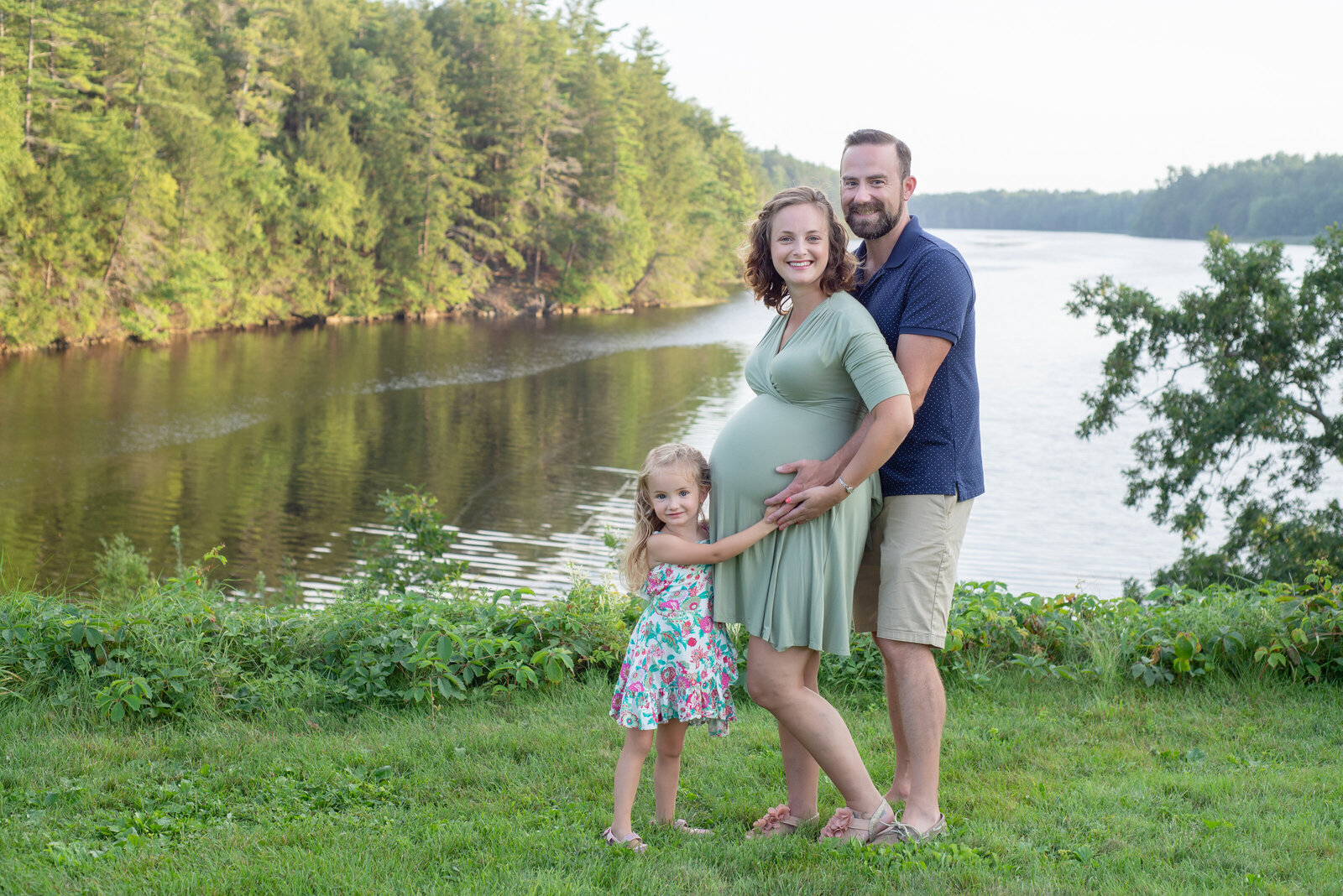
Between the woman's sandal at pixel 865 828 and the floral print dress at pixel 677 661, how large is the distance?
0.41m

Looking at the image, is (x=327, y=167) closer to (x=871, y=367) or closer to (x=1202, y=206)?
(x=871, y=367)

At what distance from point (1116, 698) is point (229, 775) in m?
3.30

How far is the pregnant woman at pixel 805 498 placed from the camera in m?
3.01

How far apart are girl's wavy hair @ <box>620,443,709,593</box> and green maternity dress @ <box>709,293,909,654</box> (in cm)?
9

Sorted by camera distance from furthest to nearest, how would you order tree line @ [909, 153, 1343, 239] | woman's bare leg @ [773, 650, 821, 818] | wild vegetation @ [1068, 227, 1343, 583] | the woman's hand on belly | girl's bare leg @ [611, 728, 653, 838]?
1. tree line @ [909, 153, 1343, 239]
2. wild vegetation @ [1068, 227, 1343, 583]
3. woman's bare leg @ [773, 650, 821, 818]
4. girl's bare leg @ [611, 728, 653, 838]
5. the woman's hand on belly

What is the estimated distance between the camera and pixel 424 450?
80.0 ft

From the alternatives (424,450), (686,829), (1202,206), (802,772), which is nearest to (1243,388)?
(802,772)

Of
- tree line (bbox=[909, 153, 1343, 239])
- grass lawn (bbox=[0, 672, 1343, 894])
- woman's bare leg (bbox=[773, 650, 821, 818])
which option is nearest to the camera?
grass lawn (bbox=[0, 672, 1343, 894])

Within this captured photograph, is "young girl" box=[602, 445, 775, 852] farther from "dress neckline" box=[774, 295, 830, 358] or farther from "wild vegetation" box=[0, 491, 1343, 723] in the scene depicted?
"wild vegetation" box=[0, 491, 1343, 723]

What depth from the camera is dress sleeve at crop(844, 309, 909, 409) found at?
290 cm

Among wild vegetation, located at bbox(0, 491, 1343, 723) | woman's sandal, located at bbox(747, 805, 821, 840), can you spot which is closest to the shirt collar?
woman's sandal, located at bbox(747, 805, 821, 840)

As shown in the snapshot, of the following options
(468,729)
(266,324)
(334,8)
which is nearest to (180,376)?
(266,324)

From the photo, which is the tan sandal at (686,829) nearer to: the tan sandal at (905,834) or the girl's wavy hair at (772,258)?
the tan sandal at (905,834)

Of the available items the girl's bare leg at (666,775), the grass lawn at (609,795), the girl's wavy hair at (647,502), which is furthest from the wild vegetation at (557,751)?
the girl's wavy hair at (647,502)
